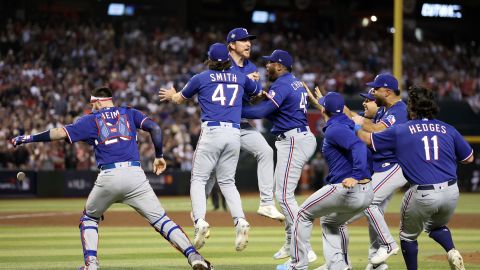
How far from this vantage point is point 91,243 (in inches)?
375

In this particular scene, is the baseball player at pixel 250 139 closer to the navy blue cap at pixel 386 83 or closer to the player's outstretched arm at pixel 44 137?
the navy blue cap at pixel 386 83

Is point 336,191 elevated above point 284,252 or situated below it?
above

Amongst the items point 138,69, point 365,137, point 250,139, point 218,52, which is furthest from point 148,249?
point 138,69

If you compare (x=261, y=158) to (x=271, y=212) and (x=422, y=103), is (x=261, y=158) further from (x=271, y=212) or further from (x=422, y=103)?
(x=422, y=103)

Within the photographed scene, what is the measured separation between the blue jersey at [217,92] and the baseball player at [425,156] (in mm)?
1811

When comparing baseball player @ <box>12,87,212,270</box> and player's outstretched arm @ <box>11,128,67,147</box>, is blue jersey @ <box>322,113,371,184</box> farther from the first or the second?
player's outstretched arm @ <box>11,128,67,147</box>

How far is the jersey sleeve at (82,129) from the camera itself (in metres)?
9.49

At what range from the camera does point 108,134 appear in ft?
31.2

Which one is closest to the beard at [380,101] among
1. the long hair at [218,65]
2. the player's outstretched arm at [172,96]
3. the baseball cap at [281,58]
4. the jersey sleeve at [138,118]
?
the baseball cap at [281,58]

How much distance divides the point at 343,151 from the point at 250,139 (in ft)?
6.56

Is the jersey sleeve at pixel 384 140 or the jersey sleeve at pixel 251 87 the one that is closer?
the jersey sleeve at pixel 384 140

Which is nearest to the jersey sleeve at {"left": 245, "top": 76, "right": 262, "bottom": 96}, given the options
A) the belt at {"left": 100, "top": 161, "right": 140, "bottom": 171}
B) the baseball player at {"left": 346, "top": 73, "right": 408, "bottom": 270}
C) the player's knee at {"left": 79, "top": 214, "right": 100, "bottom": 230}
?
the baseball player at {"left": 346, "top": 73, "right": 408, "bottom": 270}

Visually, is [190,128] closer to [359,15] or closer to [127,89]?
[127,89]

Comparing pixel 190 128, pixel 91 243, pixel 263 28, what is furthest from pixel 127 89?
pixel 91 243
